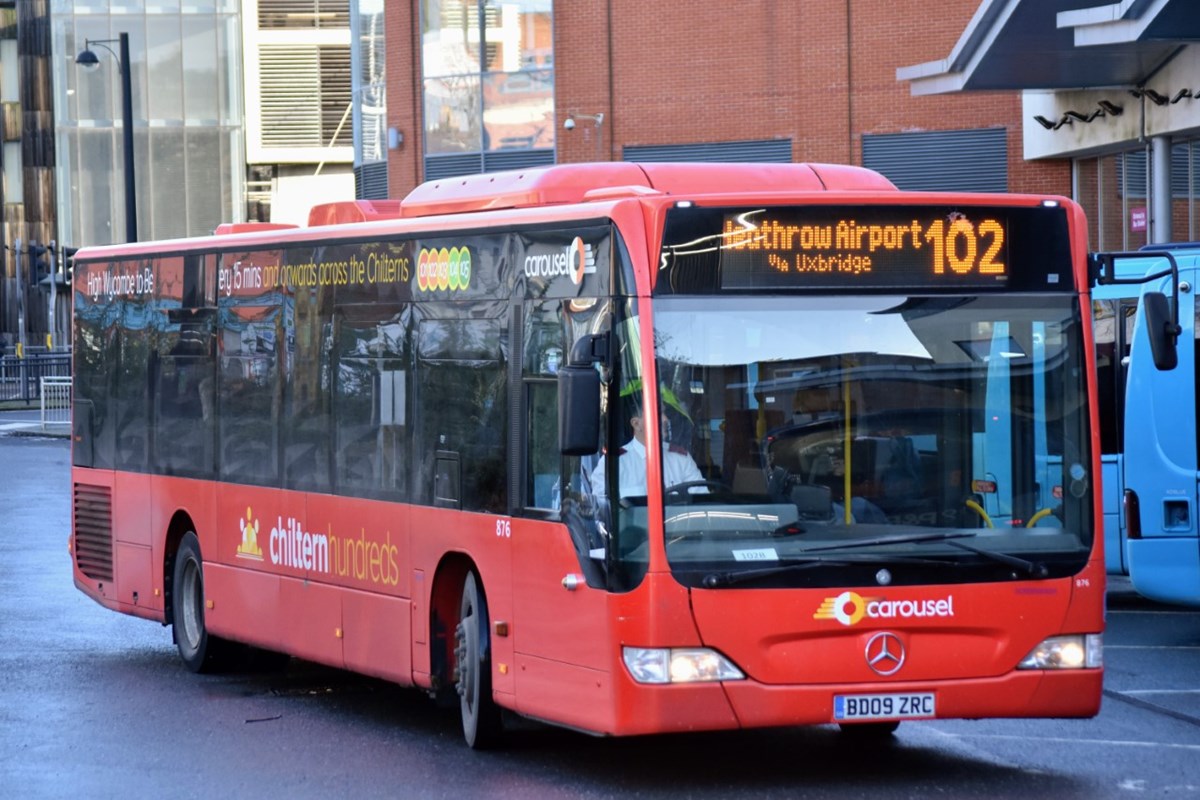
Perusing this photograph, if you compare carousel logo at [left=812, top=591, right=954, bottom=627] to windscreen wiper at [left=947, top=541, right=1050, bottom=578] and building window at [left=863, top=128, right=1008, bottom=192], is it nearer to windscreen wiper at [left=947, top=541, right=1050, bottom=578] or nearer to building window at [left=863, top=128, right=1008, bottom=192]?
windscreen wiper at [left=947, top=541, right=1050, bottom=578]

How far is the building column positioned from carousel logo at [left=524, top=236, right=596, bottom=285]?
19890 mm

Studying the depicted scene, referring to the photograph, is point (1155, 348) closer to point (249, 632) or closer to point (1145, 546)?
point (1145, 546)

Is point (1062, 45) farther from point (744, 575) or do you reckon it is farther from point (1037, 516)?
point (744, 575)

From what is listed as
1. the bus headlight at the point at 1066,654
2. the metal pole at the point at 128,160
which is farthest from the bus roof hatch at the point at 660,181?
the metal pole at the point at 128,160

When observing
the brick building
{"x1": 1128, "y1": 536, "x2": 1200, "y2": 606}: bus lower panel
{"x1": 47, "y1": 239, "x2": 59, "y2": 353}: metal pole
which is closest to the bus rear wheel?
{"x1": 1128, "y1": 536, "x2": 1200, "y2": 606}: bus lower panel

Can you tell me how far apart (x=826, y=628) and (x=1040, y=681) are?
98 centimetres

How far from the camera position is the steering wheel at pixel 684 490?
816cm

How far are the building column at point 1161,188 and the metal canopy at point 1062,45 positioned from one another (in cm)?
93

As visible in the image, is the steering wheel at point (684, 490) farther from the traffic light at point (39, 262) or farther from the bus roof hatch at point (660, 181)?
the traffic light at point (39, 262)

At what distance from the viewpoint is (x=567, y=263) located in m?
8.82

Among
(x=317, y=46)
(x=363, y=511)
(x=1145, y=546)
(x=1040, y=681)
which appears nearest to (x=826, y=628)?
(x=1040, y=681)

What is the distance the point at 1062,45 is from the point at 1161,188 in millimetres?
3461

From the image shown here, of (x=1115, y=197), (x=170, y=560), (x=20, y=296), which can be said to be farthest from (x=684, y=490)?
(x=20, y=296)

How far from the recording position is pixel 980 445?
855 cm
